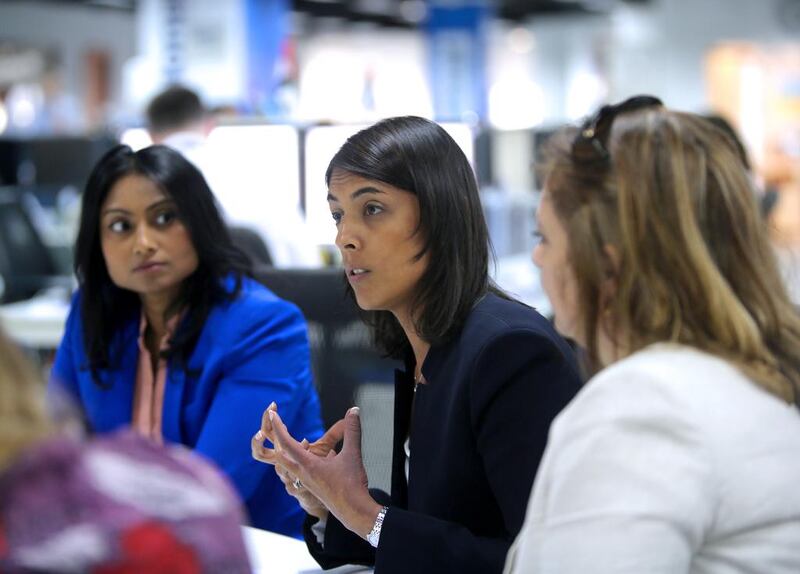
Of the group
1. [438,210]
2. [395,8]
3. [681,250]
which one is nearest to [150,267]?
[438,210]

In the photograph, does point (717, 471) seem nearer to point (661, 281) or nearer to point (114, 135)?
point (661, 281)

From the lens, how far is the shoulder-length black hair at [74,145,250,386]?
2293mm

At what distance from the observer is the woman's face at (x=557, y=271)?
1.14 meters

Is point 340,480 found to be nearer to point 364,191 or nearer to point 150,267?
point 364,191

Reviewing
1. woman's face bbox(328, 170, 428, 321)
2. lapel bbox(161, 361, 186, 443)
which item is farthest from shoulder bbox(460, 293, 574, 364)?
lapel bbox(161, 361, 186, 443)

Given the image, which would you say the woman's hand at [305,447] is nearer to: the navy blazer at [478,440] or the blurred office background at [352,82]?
the navy blazer at [478,440]

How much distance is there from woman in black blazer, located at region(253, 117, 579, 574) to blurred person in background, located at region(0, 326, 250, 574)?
2.32 ft

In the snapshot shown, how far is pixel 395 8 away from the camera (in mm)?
21672

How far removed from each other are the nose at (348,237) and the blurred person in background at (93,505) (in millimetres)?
898

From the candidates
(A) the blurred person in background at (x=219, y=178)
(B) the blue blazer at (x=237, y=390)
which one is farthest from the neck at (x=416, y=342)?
(A) the blurred person in background at (x=219, y=178)

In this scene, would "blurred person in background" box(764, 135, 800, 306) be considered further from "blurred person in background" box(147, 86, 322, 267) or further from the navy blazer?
the navy blazer

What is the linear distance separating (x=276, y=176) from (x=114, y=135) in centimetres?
372

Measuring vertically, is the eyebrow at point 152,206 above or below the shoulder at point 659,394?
above

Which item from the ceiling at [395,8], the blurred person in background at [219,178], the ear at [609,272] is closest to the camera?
the ear at [609,272]
